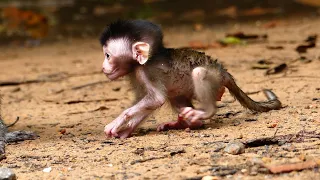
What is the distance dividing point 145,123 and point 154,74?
2.49 ft

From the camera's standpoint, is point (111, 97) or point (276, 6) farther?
point (276, 6)

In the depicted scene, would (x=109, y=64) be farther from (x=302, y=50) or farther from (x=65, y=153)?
(x=302, y=50)

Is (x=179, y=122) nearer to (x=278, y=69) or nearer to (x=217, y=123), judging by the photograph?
(x=217, y=123)

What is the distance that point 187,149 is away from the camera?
4371 mm

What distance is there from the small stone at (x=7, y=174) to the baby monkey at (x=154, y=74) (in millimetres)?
1123

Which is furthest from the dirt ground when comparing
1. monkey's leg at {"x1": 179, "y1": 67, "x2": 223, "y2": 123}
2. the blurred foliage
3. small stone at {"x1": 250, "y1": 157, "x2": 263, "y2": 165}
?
the blurred foliage

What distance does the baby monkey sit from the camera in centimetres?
502

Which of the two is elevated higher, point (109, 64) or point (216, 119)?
point (109, 64)

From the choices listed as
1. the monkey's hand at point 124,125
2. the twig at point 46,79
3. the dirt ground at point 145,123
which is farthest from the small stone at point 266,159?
the twig at point 46,79

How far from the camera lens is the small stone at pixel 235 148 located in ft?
13.5

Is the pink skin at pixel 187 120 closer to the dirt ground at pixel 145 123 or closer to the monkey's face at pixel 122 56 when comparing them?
the dirt ground at pixel 145 123

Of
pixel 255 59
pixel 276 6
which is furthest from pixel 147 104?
pixel 276 6

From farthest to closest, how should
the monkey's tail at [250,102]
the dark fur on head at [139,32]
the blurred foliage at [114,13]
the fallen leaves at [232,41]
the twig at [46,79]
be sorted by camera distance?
the blurred foliage at [114,13] → the fallen leaves at [232,41] → the twig at [46,79] → the monkey's tail at [250,102] → the dark fur on head at [139,32]

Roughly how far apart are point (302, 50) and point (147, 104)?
3.62 m
